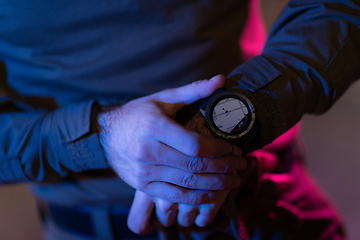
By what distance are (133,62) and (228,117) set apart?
0.27 meters

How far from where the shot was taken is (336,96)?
0.49 m

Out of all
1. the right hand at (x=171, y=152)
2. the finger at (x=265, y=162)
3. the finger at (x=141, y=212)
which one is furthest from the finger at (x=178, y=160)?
the finger at (x=265, y=162)

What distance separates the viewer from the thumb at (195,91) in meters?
0.39

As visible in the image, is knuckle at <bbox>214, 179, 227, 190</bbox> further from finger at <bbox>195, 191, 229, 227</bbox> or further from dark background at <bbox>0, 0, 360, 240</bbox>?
dark background at <bbox>0, 0, 360, 240</bbox>

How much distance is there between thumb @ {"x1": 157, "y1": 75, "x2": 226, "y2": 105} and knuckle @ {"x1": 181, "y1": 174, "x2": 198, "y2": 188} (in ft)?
0.40

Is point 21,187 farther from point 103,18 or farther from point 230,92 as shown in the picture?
point 230,92

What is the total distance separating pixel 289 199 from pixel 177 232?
38 cm

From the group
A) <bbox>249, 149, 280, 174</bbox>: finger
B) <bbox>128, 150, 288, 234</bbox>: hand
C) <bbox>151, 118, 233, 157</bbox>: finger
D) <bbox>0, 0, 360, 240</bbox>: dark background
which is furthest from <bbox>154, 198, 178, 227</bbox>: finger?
<bbox>0, 0, 360, 240</bbox>: dark background

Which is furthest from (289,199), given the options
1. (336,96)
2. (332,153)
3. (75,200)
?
(332,153)

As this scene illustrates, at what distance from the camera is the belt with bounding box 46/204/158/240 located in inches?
24.6

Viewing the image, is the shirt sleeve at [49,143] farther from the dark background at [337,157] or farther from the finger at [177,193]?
the dark background at [337,157]

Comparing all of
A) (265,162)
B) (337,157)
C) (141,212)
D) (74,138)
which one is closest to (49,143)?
(74,138)

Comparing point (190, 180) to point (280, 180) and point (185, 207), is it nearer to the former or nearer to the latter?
point (185, 207)

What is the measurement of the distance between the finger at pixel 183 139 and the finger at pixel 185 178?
0.14ft
